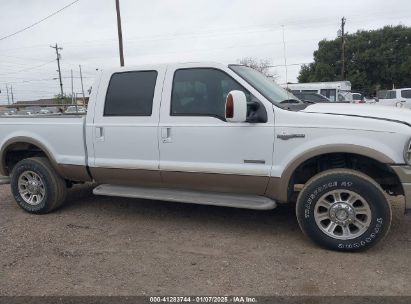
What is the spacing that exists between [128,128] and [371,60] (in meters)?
54.0

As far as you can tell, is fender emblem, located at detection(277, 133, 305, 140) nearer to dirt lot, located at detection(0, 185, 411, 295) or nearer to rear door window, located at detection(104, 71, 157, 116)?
dirt lot, located at detection(0, 185, 411, 295)

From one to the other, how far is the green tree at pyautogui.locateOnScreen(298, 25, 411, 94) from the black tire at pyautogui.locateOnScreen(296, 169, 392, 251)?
2048 inches

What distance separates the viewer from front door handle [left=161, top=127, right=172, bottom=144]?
4.81m

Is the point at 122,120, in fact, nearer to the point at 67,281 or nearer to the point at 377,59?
the point at 67,281

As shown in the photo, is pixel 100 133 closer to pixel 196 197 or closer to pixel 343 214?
pixel 196 197

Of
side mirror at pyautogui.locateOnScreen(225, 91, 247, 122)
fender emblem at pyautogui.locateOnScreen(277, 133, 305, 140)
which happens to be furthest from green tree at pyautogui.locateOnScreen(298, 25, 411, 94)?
side mirror at pyautogui.locateOnScreen(225, 91, 247, 122)

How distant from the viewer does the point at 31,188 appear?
5801 mm

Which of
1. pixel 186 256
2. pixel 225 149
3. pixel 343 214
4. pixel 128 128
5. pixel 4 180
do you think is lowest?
pixel 186 256

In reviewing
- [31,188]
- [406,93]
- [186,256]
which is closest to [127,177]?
[186,256]

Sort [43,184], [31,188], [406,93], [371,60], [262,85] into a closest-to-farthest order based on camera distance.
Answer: [262,85] → [43,184] → [31,188] → [406,93] → [371,60]

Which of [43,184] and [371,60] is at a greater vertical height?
[371,60]

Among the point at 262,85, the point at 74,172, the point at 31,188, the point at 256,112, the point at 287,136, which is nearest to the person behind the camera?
the point at 287,136

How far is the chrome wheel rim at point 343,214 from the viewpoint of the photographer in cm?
412

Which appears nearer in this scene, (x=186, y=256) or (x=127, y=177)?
(x=186, y=256)
